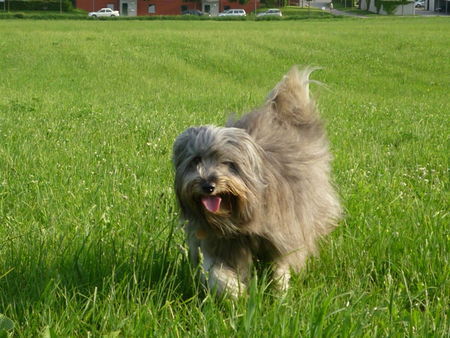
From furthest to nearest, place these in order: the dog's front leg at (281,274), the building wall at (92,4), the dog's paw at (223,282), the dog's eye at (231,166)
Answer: the building wall at (92,4) < the dog's front leg at (281,274) < the dog's eye at (231,166) < the dog's paw at (223,282)

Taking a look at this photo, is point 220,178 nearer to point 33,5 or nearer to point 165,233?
point 165,233

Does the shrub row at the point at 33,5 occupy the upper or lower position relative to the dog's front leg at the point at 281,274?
upper

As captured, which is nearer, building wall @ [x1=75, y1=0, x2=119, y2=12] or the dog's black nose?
the dog's black nose

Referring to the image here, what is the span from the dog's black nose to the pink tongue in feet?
0.17

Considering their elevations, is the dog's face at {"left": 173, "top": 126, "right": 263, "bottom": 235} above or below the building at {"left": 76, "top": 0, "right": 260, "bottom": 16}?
below

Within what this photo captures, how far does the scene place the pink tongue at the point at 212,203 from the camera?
3.29m

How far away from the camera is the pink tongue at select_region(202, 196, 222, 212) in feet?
10.8

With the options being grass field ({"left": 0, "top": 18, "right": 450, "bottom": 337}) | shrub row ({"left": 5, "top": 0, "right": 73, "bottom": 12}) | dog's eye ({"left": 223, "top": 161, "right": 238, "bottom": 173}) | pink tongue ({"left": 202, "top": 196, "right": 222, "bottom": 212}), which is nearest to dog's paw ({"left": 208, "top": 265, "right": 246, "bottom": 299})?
grass field ({"left": 0, "top": 18, "right": 450, "bottom": 337})

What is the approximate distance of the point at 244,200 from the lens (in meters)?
3.33

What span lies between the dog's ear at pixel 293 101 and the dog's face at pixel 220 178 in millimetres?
1294

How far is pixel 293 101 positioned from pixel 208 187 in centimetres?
192

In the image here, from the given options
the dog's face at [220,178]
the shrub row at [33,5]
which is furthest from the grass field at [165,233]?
the shrub row at [33,5]

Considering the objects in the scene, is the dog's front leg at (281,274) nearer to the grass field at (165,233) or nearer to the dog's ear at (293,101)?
the grass field at (165,233)

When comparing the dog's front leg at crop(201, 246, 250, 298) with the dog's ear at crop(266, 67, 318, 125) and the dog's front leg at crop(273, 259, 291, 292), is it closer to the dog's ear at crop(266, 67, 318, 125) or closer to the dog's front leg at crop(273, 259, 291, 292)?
the dog's front leg at crop(273, 259, 291, 292)
